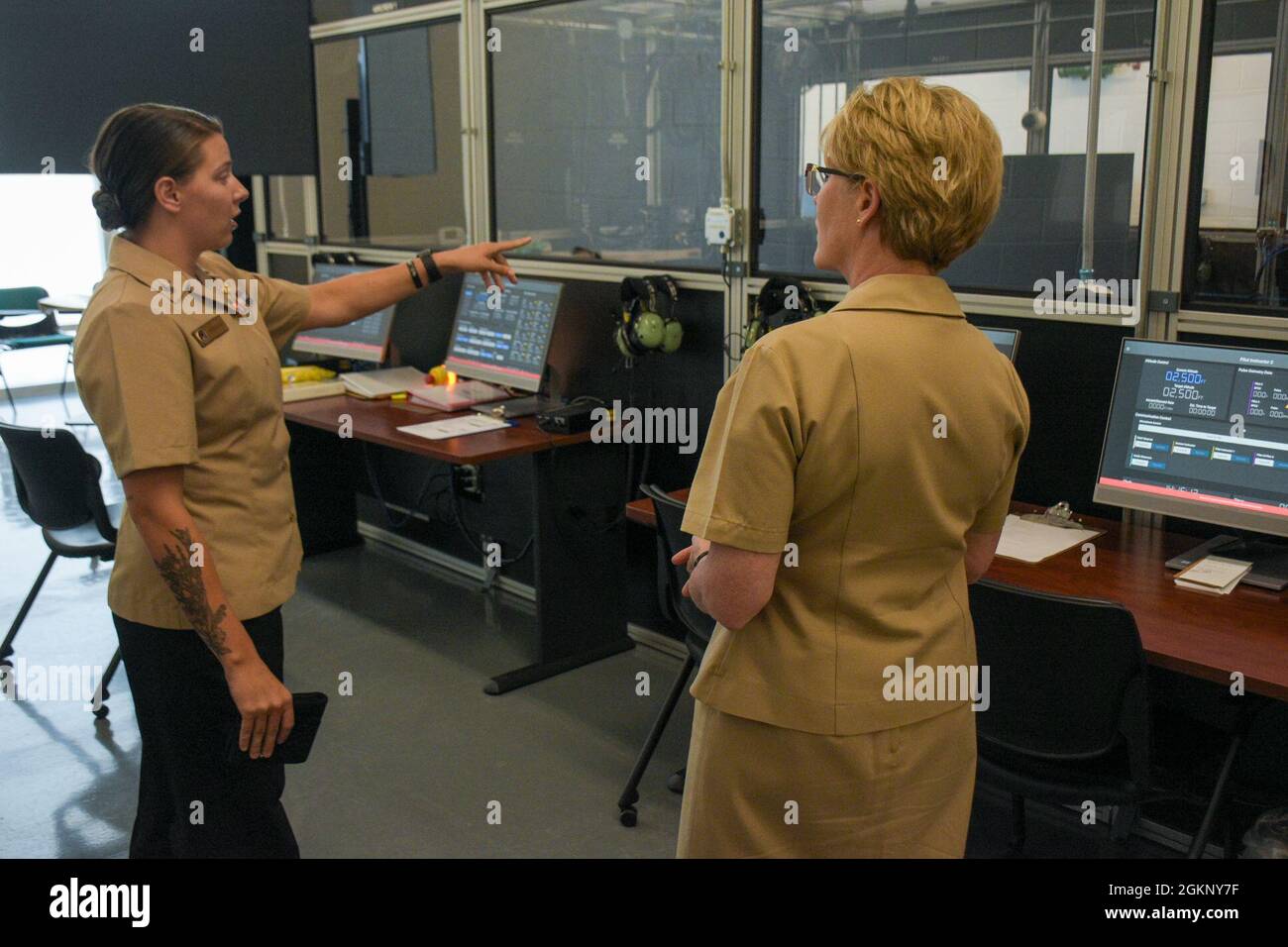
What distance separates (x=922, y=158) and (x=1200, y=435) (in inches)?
57.7

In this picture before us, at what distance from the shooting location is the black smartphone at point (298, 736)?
1821 millimetres

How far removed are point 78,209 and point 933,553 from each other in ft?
27.3

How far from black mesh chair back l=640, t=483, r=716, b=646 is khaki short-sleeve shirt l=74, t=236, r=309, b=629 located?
82 cm

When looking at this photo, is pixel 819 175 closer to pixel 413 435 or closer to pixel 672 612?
pixel 672 612

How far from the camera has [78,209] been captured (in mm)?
8203

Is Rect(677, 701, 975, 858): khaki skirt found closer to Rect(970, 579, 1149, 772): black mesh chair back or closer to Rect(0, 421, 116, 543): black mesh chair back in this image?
Rect(970, 579, 1149, 772): black mesh chair back

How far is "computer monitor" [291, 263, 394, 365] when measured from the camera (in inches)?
180

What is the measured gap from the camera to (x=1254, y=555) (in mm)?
2355
